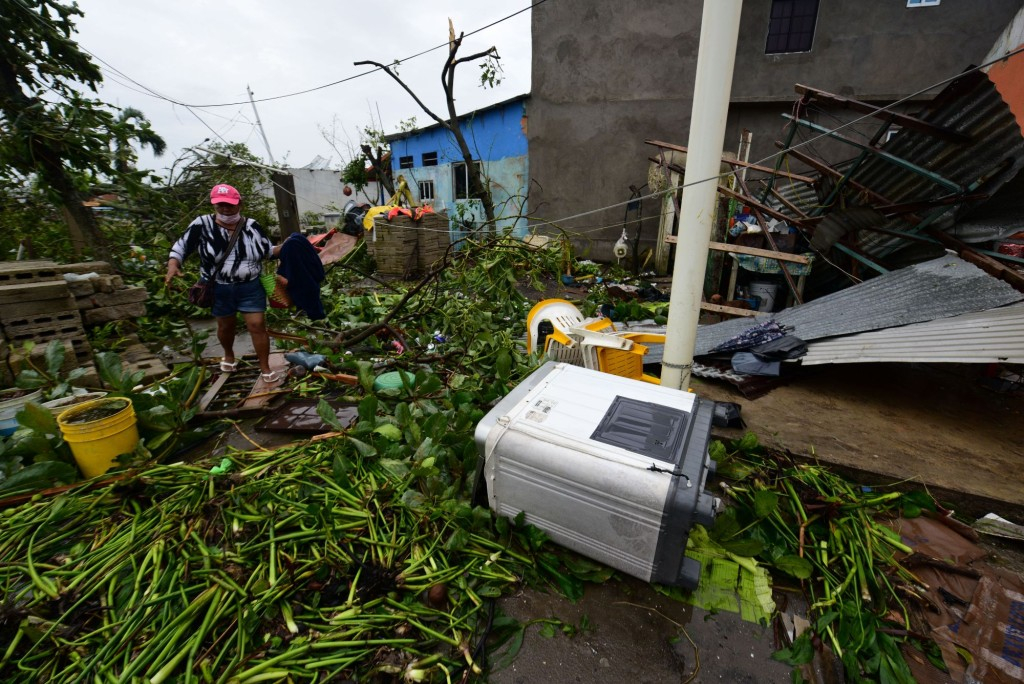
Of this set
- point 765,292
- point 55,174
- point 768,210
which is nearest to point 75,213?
point 55,174

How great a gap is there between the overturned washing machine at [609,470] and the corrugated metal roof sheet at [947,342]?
1.74 meters

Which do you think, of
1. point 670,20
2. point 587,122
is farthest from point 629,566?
point 670,20

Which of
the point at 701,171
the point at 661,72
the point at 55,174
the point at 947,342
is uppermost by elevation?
the point at 661,72

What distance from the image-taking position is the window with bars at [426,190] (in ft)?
51.6

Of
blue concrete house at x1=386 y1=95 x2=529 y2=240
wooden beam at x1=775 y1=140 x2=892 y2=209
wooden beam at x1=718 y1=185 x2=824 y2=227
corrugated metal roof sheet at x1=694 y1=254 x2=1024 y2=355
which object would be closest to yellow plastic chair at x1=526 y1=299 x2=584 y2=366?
corrugated metal roof sheet at x1=694 y1=254 x2=1024 y2=355

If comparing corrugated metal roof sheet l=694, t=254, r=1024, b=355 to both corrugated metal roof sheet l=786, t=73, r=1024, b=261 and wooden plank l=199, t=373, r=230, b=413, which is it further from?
wooden plank l=199, t=373, r=230, b=413

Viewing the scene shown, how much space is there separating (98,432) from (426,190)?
15.3 m

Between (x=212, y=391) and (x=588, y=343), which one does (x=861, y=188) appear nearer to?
(x=588, y=343)

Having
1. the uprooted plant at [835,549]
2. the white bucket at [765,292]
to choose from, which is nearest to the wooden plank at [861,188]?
the white bucket at [765,292]

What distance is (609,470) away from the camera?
1632mm

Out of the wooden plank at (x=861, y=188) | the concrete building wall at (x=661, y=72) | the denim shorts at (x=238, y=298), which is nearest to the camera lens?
the denim shorts at (x=238, y=298)

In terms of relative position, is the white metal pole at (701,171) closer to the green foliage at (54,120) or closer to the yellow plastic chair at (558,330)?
the yellow plastic chair at (558,330)

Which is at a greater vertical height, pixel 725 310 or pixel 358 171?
pixel 358 171

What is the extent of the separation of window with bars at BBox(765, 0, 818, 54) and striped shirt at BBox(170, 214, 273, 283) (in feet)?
37.7
